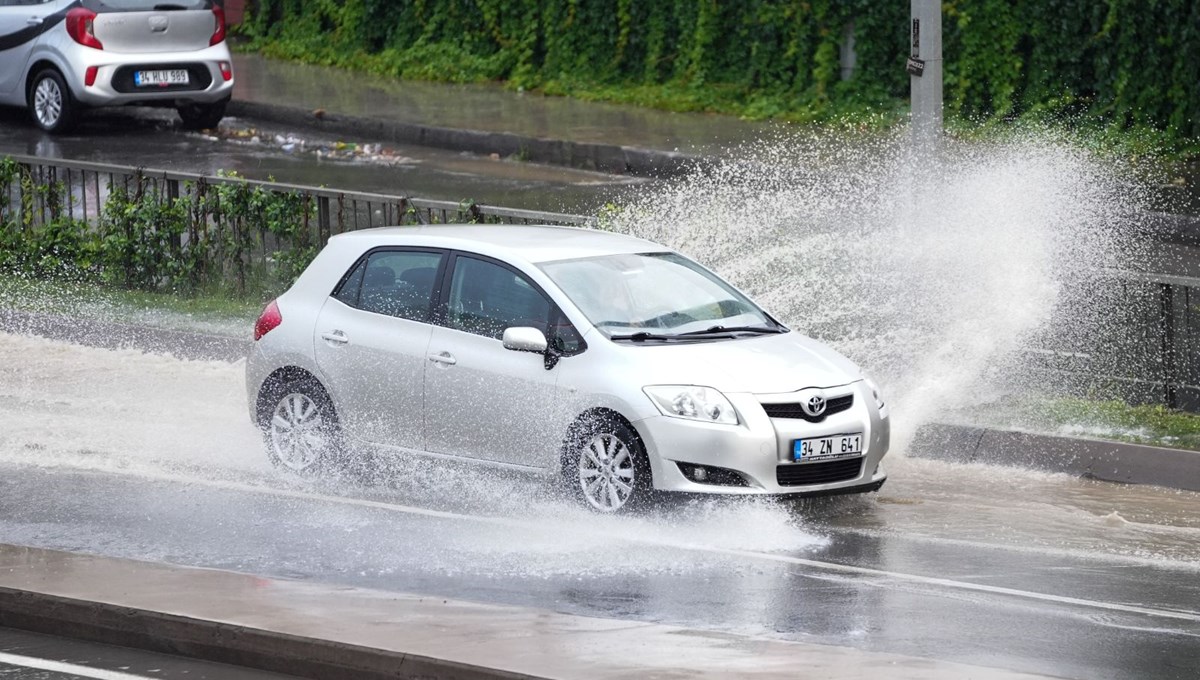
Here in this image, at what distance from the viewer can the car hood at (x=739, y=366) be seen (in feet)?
30.2

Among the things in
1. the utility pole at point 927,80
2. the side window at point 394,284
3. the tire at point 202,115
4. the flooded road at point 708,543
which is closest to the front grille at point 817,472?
the flooded road at point 708,543

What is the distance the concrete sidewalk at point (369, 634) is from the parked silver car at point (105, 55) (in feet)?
Result: 47.6

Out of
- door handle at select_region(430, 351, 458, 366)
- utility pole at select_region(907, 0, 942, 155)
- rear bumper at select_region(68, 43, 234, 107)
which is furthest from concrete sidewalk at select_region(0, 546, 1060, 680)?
rear bumper at select_region(68, 43, 234, 107)

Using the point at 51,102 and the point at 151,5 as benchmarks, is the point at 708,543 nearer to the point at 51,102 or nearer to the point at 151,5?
the point at 151,5

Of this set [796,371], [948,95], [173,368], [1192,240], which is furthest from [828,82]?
[796,371]

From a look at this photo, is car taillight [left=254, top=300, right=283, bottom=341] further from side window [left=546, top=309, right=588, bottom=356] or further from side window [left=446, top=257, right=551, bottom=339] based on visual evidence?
side window [left=546, top=309, right=588, bottom=356]

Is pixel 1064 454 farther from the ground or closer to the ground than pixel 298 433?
closer to the ground

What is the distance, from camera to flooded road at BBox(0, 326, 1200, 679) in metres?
7.56

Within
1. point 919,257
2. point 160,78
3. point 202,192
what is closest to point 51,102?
point 160,78

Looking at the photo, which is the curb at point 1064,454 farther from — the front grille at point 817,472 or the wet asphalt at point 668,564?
the front grille at point 817,472

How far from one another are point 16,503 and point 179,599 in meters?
2.83

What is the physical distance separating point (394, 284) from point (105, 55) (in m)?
12.5

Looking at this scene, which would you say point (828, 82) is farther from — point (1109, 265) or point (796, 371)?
point (796, 371)

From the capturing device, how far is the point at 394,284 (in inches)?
411
